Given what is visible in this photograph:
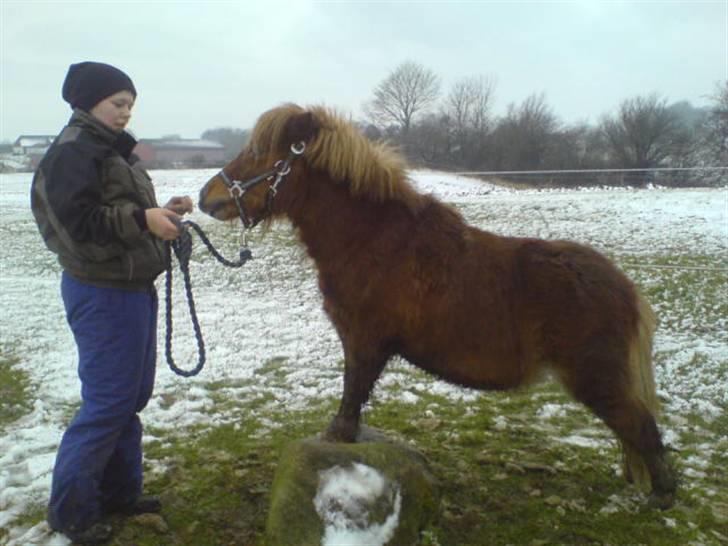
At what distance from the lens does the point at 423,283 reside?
3.14 meters

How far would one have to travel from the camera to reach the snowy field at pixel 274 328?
4590 mm

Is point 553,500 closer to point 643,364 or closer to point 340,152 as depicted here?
point 643,364

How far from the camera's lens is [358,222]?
3199mm

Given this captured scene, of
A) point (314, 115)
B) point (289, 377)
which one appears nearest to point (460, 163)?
point (289, 377)

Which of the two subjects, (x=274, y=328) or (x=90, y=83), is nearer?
(x=90, y=83)

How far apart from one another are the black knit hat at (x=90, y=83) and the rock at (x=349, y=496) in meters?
2.15

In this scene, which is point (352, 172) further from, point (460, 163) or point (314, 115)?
point (460, 163)

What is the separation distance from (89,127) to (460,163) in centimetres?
2866

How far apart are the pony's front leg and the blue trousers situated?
1.15m

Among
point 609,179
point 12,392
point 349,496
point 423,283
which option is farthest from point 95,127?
point 609,179

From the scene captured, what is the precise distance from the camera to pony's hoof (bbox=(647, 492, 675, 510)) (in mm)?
3406

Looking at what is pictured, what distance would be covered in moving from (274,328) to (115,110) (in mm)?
4958

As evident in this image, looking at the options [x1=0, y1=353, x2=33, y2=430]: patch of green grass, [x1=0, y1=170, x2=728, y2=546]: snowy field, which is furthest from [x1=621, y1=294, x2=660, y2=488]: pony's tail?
[x1=0, y1=353, x2=33, y2=430]: patch of green grass

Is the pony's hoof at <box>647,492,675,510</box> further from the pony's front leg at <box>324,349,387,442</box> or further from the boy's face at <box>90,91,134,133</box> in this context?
the boy's face at <box>90,91,134,133</box>
